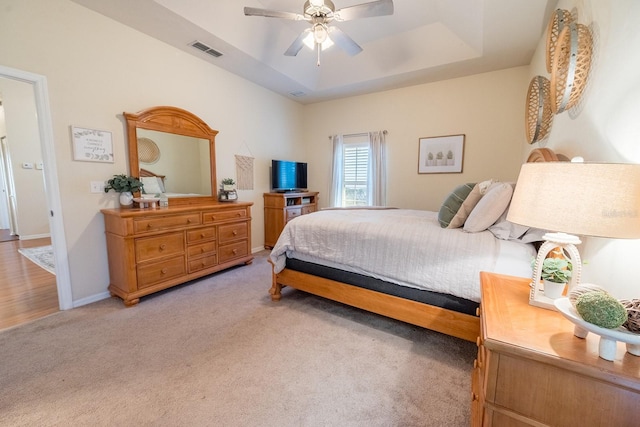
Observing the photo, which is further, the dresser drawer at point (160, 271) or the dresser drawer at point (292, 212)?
the dresser drawer at point (292, 212)

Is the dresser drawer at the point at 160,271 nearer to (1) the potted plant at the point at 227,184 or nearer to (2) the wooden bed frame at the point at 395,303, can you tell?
(2) the wooden bed frame at the point at 395,303

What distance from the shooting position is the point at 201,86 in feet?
11.1

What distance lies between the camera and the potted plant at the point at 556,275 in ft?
3.31

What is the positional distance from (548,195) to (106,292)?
359 cm

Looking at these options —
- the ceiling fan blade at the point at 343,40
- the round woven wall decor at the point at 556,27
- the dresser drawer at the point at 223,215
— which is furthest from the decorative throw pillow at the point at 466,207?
the dresser drawer at the point at 223,215

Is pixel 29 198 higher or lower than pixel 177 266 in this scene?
higher

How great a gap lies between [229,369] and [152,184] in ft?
7.50

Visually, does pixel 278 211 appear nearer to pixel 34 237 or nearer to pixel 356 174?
Result: pixel 356 174

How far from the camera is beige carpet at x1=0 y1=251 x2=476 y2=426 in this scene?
1.34 m

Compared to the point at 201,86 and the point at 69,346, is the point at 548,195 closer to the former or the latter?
the point at 69,346

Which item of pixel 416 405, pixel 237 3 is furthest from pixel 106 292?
pixel 237 3

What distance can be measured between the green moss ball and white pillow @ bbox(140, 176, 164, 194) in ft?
11.5

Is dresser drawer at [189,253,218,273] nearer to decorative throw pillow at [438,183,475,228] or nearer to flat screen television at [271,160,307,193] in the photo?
flat screen television at [271,160,307,193]

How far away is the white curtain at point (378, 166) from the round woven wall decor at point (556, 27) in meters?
2.61
